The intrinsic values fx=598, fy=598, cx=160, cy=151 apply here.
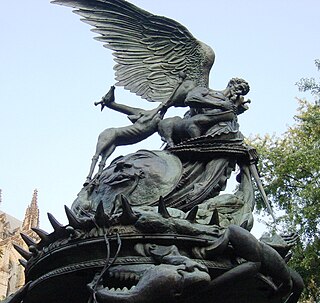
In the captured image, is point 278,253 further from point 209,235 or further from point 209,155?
point 209,155

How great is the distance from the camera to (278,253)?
483 centimetres

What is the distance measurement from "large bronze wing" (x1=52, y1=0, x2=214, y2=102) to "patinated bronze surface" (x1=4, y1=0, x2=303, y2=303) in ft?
0.04

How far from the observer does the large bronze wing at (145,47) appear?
23.2 feet

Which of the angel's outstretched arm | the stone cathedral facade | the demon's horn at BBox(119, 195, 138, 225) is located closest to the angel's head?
the angel's outstretched arm

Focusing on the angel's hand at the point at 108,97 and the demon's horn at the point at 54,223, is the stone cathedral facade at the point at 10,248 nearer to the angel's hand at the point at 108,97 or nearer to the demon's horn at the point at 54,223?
the angel's hand at the point at 108,97

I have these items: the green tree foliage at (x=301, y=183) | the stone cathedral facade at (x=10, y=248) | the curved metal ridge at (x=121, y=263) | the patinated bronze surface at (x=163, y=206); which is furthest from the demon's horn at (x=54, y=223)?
the stone cathedral facade at (x=10, y=248)

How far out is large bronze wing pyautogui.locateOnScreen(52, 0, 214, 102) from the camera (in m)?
7.07

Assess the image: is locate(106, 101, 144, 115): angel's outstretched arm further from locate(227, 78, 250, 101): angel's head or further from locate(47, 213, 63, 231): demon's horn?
locate(47, 213, 63, 231): demon's horn

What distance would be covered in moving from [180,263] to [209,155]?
181 centimetres

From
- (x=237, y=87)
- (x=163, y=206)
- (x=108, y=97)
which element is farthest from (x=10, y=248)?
(x=163, y=206)

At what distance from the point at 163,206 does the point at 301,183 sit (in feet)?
42.4

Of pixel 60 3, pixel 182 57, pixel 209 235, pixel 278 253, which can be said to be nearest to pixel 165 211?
pixel 209 235

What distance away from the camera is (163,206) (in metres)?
4.70

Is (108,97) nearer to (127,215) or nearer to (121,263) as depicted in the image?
(127,215)
